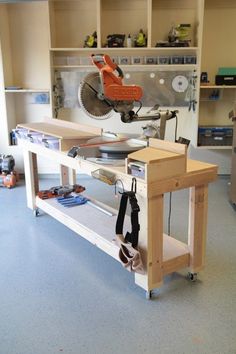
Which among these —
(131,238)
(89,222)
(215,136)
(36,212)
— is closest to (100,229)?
(89,222)

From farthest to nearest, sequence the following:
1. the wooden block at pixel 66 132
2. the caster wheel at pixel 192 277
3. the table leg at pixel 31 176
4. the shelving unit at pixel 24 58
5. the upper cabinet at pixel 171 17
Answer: the shelving unit at pixel 24 58, the upper cabinet at pixel 171 17, the table leg at pixel 31 176, the wooden block at pixel 66 132, the caster wheel at pixel 192 277

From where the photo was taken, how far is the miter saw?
Result: 224 centimetres

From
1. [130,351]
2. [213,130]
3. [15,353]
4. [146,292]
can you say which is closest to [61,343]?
[15,353]

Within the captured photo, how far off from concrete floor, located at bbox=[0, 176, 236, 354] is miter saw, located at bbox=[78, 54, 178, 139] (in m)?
1.13

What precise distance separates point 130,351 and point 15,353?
587mm

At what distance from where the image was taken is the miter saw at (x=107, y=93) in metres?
2.24

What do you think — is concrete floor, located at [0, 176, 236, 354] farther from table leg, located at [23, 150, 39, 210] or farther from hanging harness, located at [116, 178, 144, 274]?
table leg, located at [23, 150, 39, 210]

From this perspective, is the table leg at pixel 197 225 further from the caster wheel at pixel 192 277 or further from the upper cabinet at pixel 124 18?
the upper cabinet at pixel 124 18

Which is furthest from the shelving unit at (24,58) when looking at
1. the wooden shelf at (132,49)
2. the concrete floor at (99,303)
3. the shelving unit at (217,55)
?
the concrete floor at (99,303)

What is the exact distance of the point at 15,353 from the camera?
1801 mm

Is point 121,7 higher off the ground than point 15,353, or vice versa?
point 121,7

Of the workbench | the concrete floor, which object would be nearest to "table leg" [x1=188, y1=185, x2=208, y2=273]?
the workbench

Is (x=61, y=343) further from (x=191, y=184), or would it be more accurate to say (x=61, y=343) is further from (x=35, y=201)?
(x=35, y=201)

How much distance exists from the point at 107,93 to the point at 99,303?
132 cm
